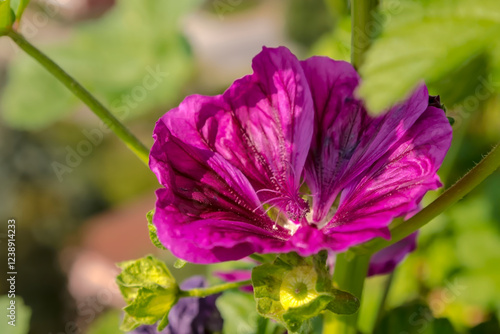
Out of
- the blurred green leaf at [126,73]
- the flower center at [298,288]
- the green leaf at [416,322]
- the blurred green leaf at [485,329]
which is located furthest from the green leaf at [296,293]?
the blurred green leaf at [126,73]

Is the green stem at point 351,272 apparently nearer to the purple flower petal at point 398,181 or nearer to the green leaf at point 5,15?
the purple flower petal at point 398,181

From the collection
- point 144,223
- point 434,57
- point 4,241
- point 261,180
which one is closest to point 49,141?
point 144,223

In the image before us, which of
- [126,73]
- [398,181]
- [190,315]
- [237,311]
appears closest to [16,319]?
[190,315]

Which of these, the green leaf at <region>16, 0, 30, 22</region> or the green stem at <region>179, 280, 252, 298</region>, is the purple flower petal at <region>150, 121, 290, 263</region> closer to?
the green stem at <region>179, 280, 252, 298</region>

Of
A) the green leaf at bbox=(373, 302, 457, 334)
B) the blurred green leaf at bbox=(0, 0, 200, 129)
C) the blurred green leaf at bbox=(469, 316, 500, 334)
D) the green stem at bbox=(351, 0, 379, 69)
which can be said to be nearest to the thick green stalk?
the green stem at bbox=(351, 0, 379, 69)

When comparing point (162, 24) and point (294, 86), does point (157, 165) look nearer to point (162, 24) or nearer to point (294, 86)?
point (294, 86)
